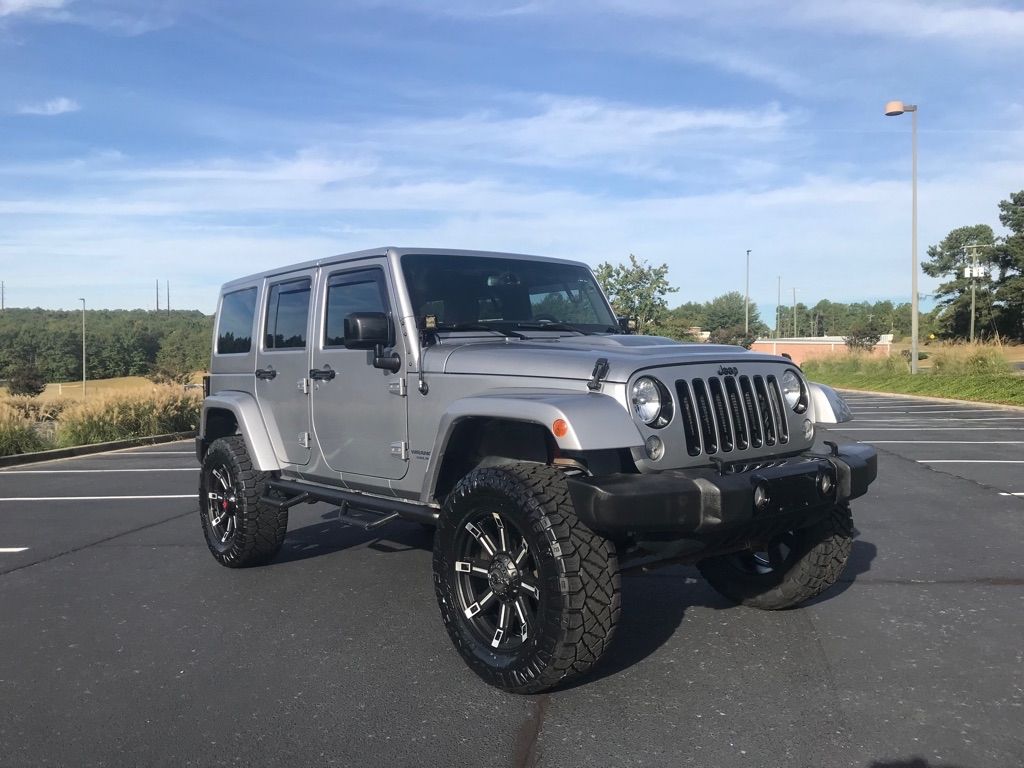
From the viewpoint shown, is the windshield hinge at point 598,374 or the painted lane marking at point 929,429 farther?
the painted lane marking at point 929,429

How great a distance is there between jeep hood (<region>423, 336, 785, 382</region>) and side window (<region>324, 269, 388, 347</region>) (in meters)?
0.58

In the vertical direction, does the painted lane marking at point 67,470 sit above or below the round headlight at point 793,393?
below

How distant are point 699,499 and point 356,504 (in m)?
2.24

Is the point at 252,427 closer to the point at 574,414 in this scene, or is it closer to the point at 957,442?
the point at 574,414

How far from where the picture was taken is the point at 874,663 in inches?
166

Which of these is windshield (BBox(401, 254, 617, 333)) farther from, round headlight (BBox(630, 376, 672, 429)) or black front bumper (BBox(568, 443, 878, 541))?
black front bumper (BBox(568, 443, 878, 541))

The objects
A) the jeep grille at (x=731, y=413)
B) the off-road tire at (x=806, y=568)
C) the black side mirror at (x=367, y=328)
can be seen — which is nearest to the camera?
the jeep grille at (x=731, y=413)

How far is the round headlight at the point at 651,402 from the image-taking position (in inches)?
153

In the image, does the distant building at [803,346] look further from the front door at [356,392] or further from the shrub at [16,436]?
the front door at [356,392]

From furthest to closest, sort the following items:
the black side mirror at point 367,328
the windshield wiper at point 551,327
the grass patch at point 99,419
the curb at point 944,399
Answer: the curb at point 944,399 < the grass patch at point 99,419 < the windshield wiper at point 551,327 < the black side mirror at point 367,328

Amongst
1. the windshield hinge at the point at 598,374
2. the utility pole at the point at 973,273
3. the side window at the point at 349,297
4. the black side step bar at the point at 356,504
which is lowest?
the black side step bar at the point at 356,504

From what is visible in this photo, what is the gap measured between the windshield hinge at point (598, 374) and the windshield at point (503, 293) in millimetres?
1305

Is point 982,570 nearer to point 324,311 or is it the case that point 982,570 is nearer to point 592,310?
point 592,310

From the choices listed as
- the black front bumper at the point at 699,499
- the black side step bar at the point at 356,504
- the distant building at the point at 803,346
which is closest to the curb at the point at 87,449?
the black side step bar at the point at 356,504
